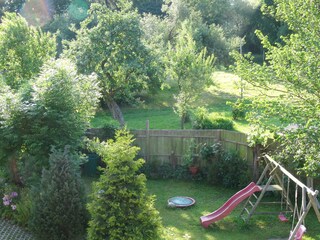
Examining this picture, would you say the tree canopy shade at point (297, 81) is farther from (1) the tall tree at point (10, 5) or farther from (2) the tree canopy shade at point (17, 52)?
(1) the tall tree at point (10, 5)

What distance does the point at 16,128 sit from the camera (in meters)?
9.49

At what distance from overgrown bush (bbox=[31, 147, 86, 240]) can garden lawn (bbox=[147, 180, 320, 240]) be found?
196 cm

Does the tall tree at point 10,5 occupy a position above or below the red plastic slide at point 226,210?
above

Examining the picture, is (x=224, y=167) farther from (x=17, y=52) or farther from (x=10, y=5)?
(x=10, y=5)

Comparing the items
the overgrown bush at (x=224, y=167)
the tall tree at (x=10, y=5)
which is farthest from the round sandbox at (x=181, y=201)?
the tall tree at (x=10, y=5)

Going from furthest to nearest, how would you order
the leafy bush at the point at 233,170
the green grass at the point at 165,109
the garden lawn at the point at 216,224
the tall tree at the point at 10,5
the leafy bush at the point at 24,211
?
the tall tree at the point at 10,5 → the green grass at the point at 165,109 → the leafy bush at the point at 233,170 → the leafy bush at the point at 24,211 → the garden lawn at the point at 216,224

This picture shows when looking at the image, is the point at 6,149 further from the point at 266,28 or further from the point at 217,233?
the point at 266,28

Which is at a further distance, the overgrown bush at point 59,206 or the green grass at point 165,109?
the green grass at point 165,109

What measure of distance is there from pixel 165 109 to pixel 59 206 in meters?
15.2

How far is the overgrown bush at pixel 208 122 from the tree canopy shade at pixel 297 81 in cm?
686

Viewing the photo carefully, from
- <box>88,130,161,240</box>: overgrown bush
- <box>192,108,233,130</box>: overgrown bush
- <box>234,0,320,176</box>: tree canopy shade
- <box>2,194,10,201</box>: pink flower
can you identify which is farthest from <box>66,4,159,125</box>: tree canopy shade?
<box>88,130,161,240</box>: overgrown bush

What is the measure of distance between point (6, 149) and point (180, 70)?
9404 mm

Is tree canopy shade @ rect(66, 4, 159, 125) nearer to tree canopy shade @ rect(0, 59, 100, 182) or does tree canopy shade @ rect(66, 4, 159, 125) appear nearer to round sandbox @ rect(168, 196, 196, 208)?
tree canopy shade @ rect(0, 59, 100, 182)

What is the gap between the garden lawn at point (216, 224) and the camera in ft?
29.9
